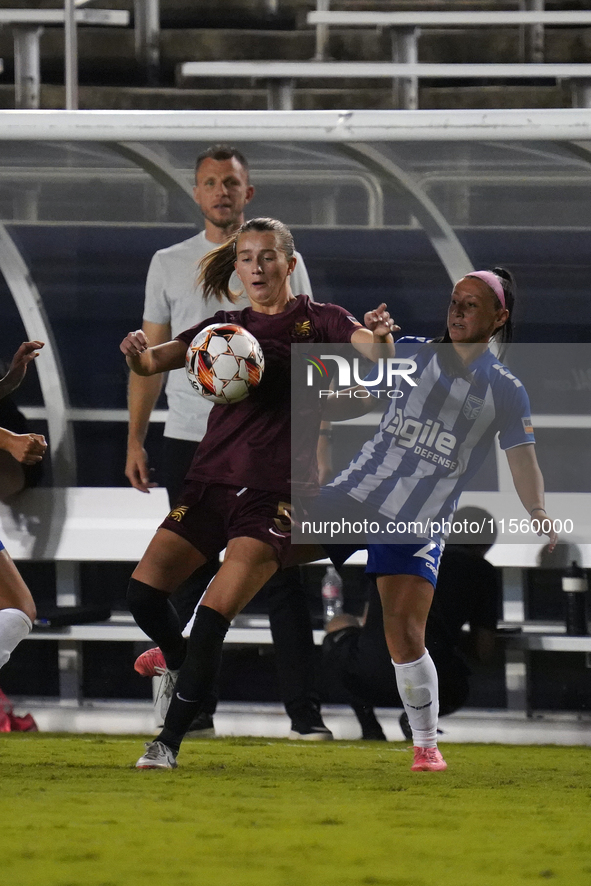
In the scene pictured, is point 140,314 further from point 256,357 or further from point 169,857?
point 169,857

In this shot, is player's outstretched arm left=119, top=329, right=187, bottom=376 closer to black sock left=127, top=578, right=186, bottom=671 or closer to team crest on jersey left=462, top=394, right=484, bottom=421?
black sock left=127, top=578, right=186, bottom=671

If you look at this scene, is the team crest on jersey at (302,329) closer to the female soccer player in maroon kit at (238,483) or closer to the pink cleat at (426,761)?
the female soccer player in maroon kit at (238,483)

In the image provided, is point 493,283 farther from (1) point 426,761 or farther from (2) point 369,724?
(2) point 369,724

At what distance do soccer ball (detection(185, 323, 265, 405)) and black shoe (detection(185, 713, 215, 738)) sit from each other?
1.23 meters

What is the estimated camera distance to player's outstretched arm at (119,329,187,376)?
3.57 meters

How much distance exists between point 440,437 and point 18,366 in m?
1.24

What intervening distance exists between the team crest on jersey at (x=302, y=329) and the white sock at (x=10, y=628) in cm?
111

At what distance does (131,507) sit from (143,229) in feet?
3.31

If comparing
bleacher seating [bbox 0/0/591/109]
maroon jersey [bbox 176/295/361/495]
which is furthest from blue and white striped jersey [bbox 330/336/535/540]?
bleacher seating [bbox 0/0/591/109]

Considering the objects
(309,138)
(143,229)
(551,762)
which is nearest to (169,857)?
(551,762)

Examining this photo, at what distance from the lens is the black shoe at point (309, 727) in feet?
14.8

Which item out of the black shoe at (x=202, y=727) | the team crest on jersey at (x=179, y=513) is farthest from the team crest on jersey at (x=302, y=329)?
the black shoe at (x=202, y=727)

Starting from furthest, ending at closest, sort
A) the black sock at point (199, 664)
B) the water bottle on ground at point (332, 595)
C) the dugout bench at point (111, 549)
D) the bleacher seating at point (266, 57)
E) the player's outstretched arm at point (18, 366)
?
the bleacher seating at point (266, 57), the water bottle on ground at point (332, 595), the dugout bench at point (111, 549), the player's outstretched arm at point (18, 366), the black sock at point (199, 664)

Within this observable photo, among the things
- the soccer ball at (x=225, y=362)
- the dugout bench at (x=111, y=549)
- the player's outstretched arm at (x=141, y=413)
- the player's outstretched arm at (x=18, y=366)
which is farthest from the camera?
the dugout bench at (x=111, y=549)
